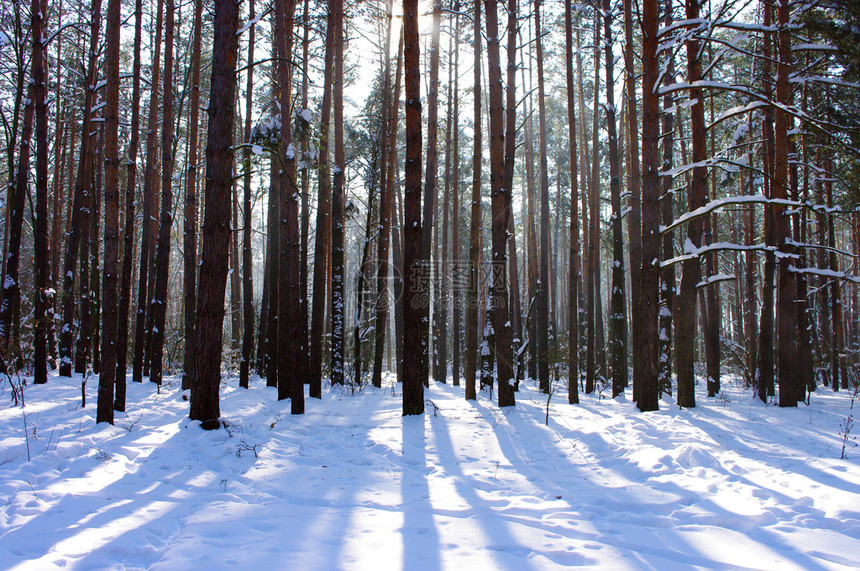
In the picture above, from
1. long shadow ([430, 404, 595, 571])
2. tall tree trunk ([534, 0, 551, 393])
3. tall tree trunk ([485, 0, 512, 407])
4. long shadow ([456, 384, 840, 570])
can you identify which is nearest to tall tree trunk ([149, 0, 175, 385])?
tall tree trunk ([485, 0, 512, 407])

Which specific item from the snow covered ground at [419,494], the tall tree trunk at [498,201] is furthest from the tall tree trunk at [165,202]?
the tall tree trunk at [498,201]

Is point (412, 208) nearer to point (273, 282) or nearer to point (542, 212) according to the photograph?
point (273, 282)

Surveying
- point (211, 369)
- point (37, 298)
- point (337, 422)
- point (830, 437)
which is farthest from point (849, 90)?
point (37, 298)

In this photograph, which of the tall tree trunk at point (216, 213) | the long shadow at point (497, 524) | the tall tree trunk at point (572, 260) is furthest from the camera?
the tall tree trunk at point (572, 260)

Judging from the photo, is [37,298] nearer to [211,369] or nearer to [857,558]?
[211,369]

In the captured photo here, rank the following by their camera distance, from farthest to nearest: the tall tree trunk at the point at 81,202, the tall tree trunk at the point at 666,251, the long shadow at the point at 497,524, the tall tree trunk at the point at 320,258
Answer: the tall tree trunk at the point at 666,251 → the tall tree trunk at the point at 81,202 → the tall tree trunk at the point at 320,258 → the long shadow at the point at 497,524

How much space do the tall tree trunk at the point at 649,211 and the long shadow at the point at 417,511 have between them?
15.2 feet

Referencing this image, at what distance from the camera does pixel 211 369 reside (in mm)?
6105

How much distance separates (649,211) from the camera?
8.52 meters

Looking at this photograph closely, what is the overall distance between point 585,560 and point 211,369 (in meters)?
5.02

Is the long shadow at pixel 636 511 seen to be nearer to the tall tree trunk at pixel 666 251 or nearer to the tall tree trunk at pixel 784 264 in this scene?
the tall tree trunk at pixel 784 264

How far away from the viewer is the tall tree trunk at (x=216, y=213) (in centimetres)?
599

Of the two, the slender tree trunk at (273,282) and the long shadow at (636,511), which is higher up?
the slender tree trunk at (273,282)

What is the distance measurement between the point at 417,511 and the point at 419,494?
0.52 metres
